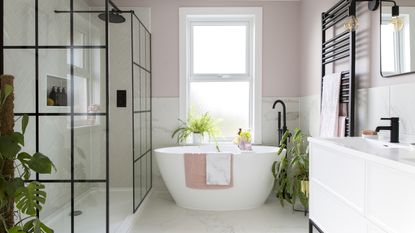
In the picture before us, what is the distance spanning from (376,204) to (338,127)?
5.16 ft

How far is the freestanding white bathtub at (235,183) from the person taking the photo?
143 inches

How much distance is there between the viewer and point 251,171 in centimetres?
363

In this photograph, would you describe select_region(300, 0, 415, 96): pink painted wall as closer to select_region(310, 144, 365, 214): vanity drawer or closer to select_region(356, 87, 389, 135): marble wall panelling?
select_region(356, 87, 389, 135): marble wall panelling

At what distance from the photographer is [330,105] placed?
318cm

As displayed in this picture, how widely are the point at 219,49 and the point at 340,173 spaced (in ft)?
9.83

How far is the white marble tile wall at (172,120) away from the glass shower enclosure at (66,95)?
5.24 feet

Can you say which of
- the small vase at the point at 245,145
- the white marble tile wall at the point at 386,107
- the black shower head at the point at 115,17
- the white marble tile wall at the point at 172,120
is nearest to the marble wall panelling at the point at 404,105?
the white marble tile wall at the point at 386,107

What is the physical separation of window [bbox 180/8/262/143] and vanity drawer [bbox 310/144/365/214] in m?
2.16

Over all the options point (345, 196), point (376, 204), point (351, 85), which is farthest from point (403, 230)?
point (351, 85)

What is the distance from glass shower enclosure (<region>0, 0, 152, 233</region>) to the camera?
2.30 meters

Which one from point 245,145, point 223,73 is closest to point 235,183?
point 245,145

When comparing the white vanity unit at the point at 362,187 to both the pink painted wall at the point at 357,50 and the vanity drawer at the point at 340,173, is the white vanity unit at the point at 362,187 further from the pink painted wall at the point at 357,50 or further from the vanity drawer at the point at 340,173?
the pink painted wall at the point at 357,50

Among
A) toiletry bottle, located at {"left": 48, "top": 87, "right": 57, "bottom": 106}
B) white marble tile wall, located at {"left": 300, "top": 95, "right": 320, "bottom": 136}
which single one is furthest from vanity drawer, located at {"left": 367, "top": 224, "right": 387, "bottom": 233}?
white marble tile wall, located at {"left": 300, "top": 95, "right": 320, "bottom": 136}

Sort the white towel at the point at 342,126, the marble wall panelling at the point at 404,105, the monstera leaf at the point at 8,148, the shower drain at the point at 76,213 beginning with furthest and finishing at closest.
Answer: the white towel at the point at 342,126
the shower drain at the point at 76,213
the marble wall panelling at the point at 404,105
the monstera leaf at the point at 8,148
